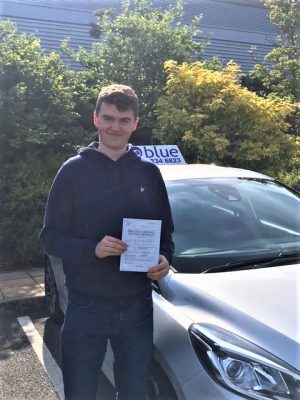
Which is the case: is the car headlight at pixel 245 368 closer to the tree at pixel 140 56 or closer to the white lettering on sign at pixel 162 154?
the white lettering on sign at pixel 162 154

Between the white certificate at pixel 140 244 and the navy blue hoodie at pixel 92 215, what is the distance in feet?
0.21

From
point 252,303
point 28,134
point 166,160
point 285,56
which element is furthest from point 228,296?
point 285,56

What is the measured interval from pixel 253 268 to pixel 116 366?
2.99 ft

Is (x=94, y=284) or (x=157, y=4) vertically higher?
(x=157, y=4)

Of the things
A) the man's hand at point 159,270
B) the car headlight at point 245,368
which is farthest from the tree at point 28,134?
the car headlight at point 245,368

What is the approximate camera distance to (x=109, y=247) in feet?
6.75

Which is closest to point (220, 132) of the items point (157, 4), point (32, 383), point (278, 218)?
point (278, 218)

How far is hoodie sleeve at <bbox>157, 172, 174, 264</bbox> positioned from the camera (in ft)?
7.74

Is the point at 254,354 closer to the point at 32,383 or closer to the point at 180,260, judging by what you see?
the point at 180,260

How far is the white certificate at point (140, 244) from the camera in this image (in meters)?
2.14

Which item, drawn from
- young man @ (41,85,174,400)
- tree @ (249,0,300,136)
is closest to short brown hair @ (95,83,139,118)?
young man @ (41,85,174,400)

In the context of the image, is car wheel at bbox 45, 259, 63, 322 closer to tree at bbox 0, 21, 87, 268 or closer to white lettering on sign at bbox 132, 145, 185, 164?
tree at bbox 0, 21, 87, 268

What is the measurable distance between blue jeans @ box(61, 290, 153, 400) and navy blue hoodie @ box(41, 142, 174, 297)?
68 millimetres

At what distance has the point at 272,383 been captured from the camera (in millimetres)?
1933
